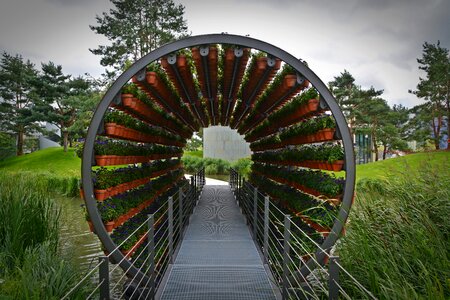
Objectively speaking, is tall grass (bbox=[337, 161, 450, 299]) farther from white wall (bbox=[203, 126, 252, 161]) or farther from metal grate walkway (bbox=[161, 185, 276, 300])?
white wall (bbox=[203, 126, 252, 161])

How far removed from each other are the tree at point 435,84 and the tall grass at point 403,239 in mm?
21021

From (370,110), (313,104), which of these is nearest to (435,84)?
(370,110)

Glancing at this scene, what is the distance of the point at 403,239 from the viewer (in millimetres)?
2955

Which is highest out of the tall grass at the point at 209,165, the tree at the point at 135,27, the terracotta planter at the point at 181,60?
the tree at the point at 135,27

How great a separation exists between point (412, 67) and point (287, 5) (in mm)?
17439

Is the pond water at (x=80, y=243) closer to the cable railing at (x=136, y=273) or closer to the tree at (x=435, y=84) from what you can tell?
the cable railing at (x=136, y=273)

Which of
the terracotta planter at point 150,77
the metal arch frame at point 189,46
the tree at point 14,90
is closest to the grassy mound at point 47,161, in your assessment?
the tree at point 14,90

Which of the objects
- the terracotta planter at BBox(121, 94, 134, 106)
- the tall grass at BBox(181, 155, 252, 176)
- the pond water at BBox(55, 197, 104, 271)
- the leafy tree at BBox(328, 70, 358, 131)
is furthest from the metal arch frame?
the leafy tree at BBox(328, 70, 358, 131)

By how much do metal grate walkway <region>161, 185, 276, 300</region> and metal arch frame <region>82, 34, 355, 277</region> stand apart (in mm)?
563

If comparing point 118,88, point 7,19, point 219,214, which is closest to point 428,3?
point 219,214

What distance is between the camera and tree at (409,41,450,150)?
70.2ft

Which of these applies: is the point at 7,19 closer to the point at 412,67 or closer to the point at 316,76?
the point at 316,76

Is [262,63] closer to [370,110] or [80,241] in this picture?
[80,241]

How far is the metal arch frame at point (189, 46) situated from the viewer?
12.8ft
